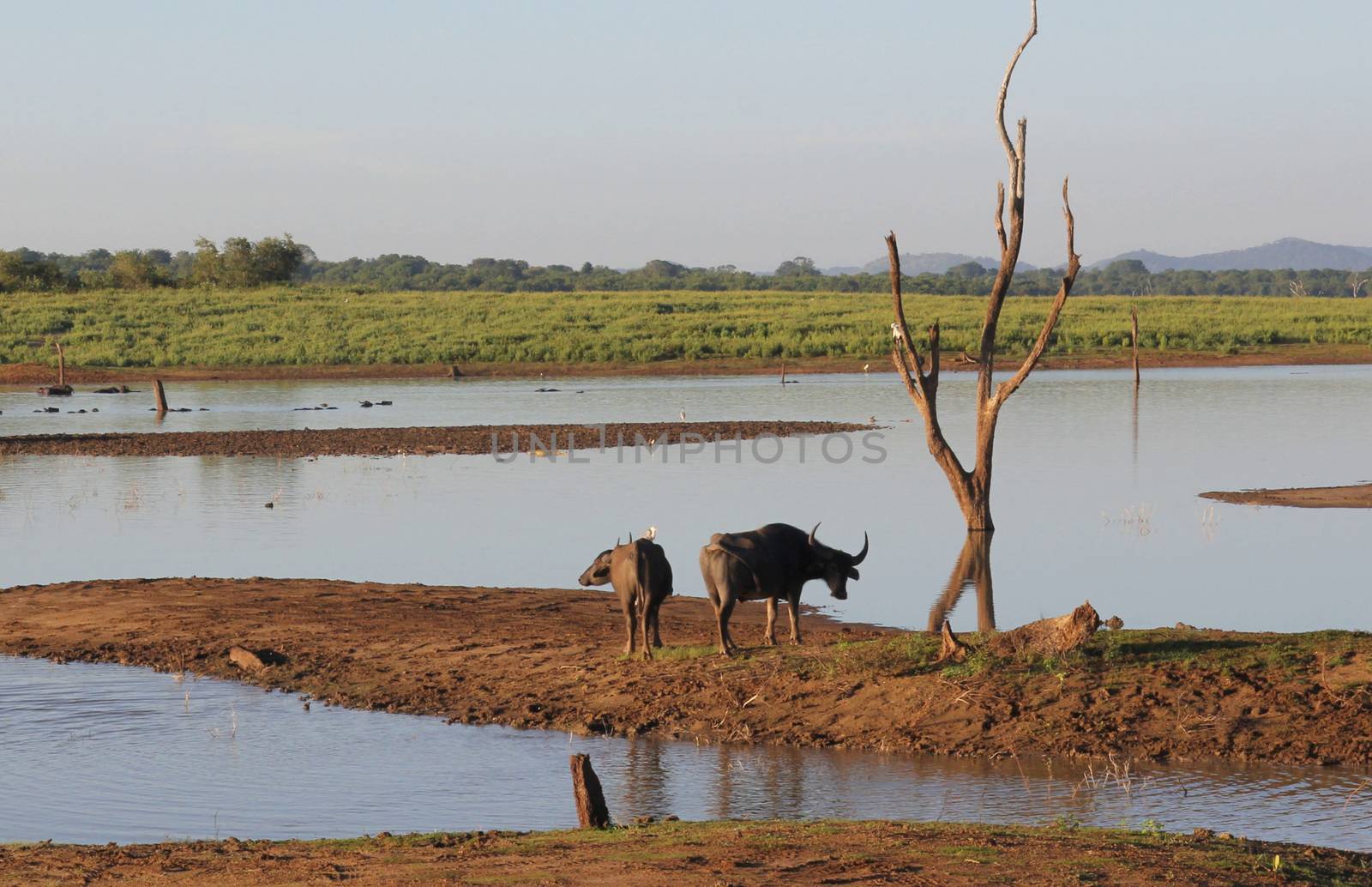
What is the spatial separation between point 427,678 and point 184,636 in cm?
294

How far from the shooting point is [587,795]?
8.45m

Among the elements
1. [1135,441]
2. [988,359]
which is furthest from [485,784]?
[1135,441]

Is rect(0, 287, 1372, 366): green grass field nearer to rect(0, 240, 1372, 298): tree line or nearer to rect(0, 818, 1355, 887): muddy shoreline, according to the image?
rect(0, 240, 1372, 298): tree line

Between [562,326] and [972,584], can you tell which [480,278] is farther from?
[972,584]

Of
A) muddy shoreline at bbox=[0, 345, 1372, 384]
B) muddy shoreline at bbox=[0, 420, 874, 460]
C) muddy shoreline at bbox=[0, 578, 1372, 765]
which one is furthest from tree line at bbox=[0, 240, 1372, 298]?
muddy shoreline at bbox=[0, 578, 1372, 765]

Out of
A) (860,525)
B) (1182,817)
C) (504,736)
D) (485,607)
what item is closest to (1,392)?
(860,525)

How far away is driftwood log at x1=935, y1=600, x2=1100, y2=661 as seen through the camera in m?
11.5

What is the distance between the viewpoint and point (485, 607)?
1603 cm

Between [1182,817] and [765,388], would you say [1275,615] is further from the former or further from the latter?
[765,388]

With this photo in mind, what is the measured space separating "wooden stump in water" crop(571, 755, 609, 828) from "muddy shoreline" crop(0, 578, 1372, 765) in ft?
9.55

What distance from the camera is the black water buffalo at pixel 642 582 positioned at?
1262 centimetres

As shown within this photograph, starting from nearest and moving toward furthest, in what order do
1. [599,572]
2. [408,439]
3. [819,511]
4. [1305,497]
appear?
[599,572] → [819,511] → [1305,497] → [408,439]

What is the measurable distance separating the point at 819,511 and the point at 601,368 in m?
46.4

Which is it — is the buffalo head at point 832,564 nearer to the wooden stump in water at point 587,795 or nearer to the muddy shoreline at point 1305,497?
the wooden stump in water at point 587,795
